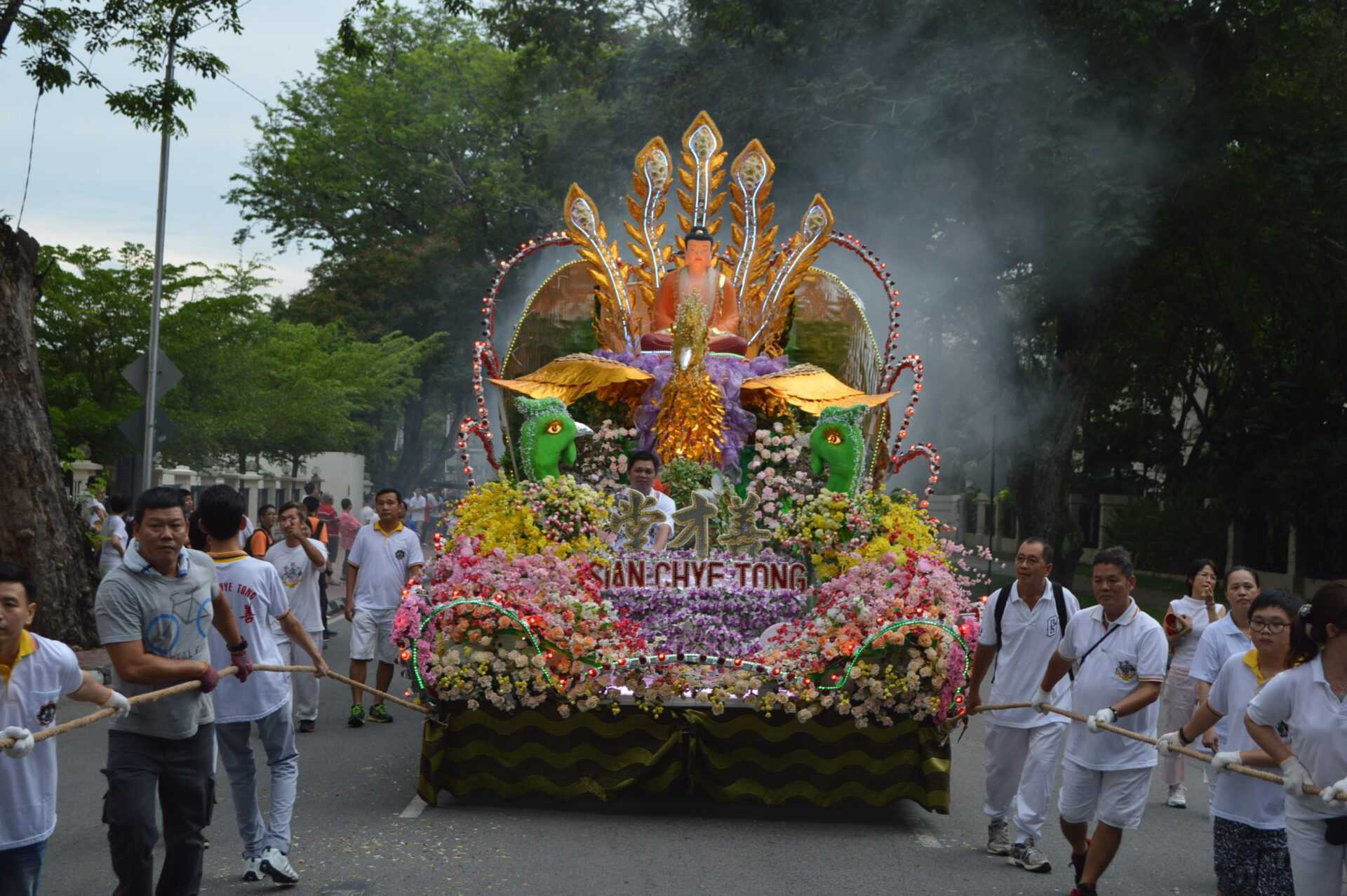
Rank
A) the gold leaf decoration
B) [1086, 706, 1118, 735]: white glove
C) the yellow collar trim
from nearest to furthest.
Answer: the yellow collar trim, [1086, 706, 1118, 735]: white glove, the gold leaf decoration

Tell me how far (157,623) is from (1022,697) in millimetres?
4366

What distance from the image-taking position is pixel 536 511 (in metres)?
9.98

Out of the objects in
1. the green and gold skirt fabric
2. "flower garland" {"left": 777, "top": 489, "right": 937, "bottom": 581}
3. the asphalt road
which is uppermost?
"flower garland" {"left": 777, "top": 489, "right": 937, "bottom": 581}

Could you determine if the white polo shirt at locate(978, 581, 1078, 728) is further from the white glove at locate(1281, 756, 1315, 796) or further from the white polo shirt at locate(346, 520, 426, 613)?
the white polo shirt at locate(346, 520, 426, 613)

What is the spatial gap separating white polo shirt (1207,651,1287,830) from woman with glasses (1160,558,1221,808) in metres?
4.07

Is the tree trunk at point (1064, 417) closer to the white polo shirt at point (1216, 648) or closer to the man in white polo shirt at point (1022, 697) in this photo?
→ the man in white polo shirt at point (1022, 697)

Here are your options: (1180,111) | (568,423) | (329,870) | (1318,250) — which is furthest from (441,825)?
(1318,250)

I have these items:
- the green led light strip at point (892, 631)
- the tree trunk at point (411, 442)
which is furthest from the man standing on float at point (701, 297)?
the tree trunk at point (411, 442)

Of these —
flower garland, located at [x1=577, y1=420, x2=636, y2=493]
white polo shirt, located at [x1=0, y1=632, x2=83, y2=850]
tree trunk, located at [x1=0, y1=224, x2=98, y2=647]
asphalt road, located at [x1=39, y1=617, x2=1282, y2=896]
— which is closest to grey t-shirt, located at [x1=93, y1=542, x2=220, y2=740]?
white polo shirt, located at [x1=0, y1=632, x2=83, y2=850]

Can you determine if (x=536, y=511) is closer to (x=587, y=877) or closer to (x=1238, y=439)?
(x=587, y=877)

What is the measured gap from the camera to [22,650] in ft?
16.3

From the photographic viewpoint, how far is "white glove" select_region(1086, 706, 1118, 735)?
6.43 meters

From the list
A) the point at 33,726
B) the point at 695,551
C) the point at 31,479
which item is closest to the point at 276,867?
the point at 33,726

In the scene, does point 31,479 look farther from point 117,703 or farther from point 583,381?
point 117,703
